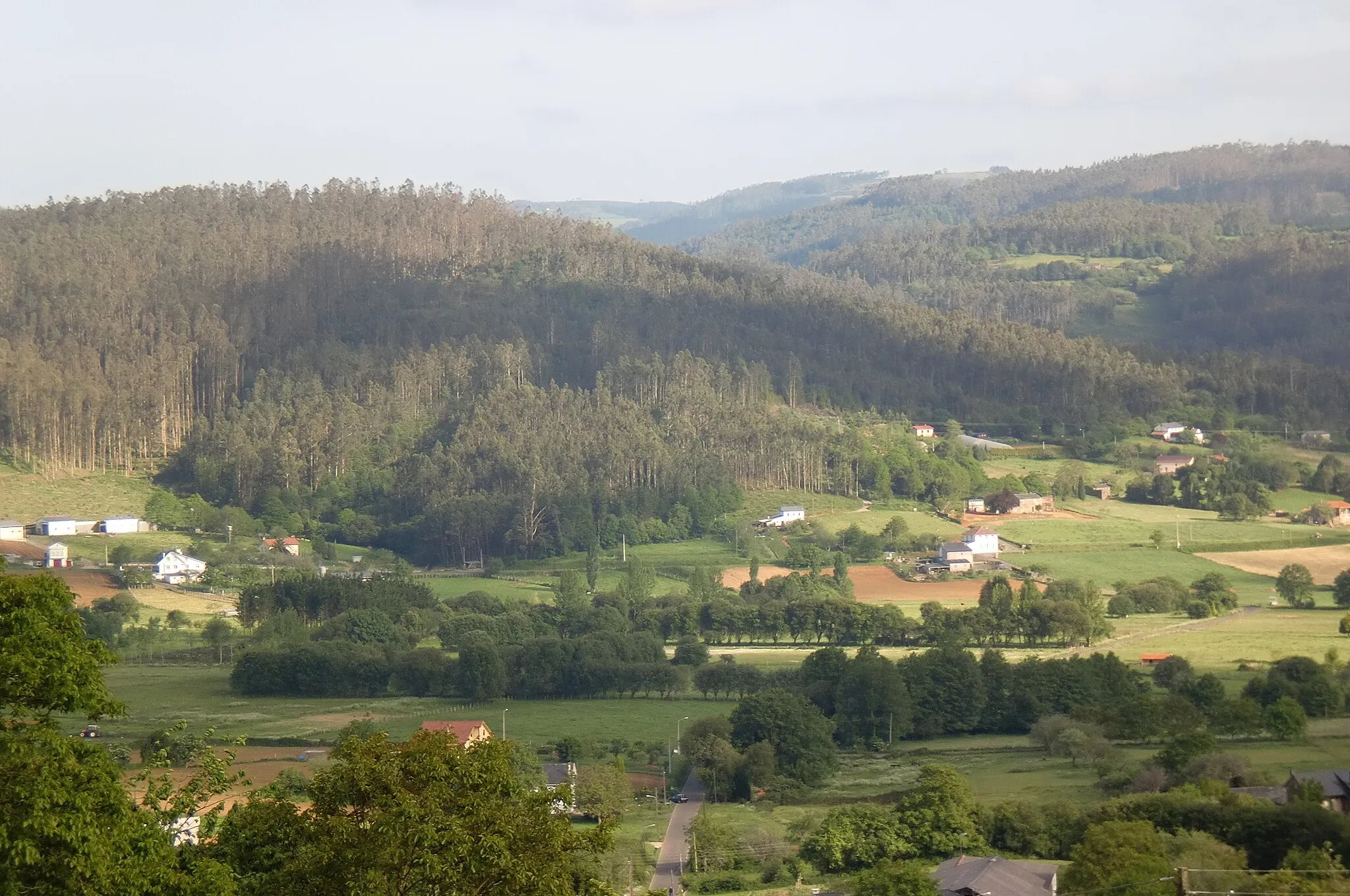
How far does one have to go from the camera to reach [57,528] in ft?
275

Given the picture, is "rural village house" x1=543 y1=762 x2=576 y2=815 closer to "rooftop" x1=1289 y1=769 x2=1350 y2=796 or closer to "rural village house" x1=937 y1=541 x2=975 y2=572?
"rooftop" x1=1289 y1=769 x2=1350 y2=796

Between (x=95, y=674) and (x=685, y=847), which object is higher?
(x=95, y=674)

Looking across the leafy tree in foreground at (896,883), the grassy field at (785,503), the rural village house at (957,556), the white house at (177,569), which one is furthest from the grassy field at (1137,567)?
the leafy tree in foreground at (896,883)

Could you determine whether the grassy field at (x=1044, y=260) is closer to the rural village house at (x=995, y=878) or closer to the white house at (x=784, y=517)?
the white house at (x=784, y=517)

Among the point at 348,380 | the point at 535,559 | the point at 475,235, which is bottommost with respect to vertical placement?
Result: the point at 535,559

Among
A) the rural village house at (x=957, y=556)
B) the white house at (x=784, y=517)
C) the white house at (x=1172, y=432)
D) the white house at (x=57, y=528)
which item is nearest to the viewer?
the rural village house at (x=957, y=556)

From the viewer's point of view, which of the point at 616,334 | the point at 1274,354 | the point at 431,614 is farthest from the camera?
the point at 1274,354

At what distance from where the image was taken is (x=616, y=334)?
124250 millimetres

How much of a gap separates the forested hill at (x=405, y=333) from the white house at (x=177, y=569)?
867 inches

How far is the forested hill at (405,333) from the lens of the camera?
108125mm

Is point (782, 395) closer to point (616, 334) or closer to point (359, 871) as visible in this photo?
point (616, 334)

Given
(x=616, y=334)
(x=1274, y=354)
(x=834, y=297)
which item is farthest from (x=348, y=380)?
(x=1274, y=354)

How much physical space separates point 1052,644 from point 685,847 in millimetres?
28376

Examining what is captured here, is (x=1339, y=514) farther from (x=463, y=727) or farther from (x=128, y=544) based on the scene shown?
(x=128, y=544)
